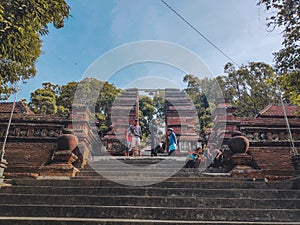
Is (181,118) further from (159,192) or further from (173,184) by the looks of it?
(159,192)

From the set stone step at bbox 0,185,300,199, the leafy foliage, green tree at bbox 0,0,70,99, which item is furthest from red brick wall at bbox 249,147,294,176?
the leafy foliage

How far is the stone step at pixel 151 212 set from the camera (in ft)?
Answer: 12.7

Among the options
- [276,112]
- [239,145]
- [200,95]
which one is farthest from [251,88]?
[239,145]

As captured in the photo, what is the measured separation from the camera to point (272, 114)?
555 inches

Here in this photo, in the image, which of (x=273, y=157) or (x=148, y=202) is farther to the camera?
(x=273, y=157)

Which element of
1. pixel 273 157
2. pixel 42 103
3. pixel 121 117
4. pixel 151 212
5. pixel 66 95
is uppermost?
pixel 66 95

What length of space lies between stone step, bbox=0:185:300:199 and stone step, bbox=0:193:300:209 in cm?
31

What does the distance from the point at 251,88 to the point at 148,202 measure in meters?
22.2

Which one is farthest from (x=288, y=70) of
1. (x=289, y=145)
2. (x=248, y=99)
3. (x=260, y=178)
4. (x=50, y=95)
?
(x=50, y=95)

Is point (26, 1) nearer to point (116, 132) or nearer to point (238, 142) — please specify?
point (238, 142)

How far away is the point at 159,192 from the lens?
4.78 meters

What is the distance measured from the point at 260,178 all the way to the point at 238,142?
1191mm

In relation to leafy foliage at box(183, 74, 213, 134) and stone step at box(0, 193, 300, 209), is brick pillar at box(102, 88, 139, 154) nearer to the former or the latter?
stone step at box(0, 193, 300, 209)

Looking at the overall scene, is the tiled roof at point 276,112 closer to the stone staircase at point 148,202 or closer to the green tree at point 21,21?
the stone staircase at point 148,202
